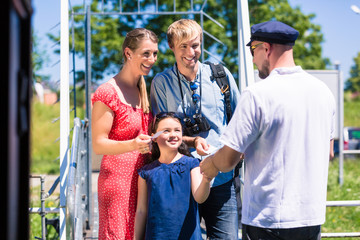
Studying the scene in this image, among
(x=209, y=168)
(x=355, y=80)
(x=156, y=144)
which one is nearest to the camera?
(x=209, y=168)

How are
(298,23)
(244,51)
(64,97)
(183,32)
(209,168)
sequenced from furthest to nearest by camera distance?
(298,23)
(244,51)
(64,97)
(183,32)
(209,168)

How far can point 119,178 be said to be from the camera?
9.41 feet

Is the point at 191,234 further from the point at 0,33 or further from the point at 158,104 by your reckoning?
the point at 0,33

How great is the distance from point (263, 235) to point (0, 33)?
5.33 ft

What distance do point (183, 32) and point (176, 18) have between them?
10132mm

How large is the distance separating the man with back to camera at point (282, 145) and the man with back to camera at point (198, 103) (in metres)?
0.63

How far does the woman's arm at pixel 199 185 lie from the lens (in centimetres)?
269

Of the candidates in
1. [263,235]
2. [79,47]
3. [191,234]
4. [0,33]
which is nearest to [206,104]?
[191,234]

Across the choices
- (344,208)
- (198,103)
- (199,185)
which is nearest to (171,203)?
(199,185)

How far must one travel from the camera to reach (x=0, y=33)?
0.97m

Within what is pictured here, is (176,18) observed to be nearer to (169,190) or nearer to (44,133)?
(169,190)

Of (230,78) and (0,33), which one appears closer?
(0,33)

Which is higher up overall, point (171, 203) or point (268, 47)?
point (268, 47)

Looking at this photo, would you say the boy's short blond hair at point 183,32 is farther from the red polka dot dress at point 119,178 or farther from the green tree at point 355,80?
the green tree at point 355,80
